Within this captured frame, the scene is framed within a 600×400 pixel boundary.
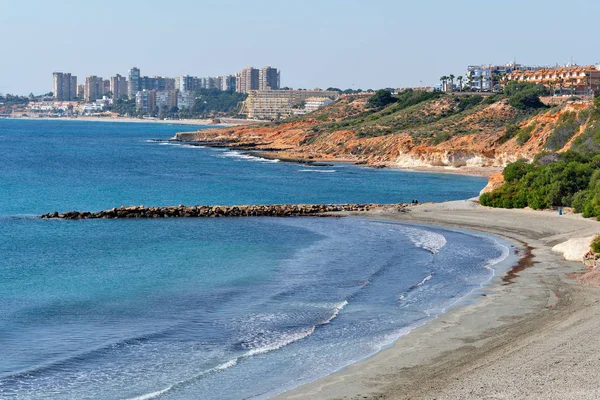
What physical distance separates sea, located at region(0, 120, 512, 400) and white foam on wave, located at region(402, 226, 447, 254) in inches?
4.3

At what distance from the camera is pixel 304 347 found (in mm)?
23359

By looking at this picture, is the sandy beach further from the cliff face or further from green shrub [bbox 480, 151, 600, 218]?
the cliff face

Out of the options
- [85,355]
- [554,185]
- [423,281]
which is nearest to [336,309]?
[423,281]

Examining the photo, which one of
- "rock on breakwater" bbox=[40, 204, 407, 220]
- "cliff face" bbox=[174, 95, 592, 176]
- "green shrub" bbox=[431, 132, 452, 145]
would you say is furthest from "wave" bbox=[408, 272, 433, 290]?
"green shrub" bbox=[431, 132, 452, 145]

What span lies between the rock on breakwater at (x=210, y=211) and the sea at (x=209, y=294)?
6.08 feet

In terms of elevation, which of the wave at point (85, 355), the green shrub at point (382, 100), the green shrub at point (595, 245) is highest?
the green shrub at point (382, 100)

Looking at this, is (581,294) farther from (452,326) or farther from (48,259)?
(48,259)

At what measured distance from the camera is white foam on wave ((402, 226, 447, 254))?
138 feet

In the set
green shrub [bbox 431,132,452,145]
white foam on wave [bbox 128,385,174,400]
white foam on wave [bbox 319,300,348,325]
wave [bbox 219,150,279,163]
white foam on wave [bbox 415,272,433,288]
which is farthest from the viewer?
wave [bbox 219,150,279,163]

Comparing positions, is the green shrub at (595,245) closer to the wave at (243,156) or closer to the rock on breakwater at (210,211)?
the rock on breakwater at (210,211)

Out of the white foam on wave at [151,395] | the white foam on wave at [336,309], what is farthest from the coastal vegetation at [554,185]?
the white foam on wave at [151,395]

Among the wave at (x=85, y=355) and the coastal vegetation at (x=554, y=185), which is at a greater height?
the coastal vegetation at (x=554, y=185)

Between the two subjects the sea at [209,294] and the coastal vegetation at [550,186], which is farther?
the coastal vegetation at [550,186]

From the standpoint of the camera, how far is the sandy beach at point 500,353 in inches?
742
